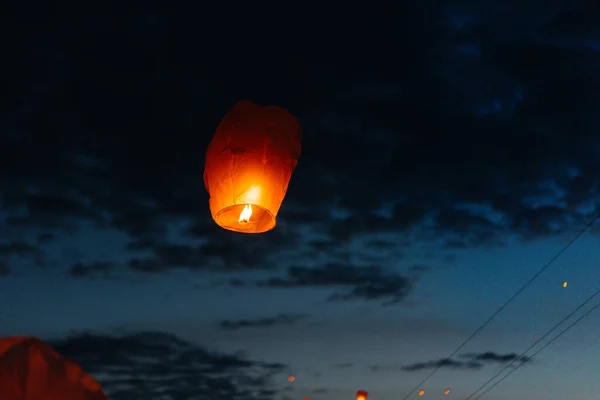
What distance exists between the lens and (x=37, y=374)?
2145 mm

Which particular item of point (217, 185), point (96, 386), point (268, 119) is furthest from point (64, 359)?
point (268, 119)

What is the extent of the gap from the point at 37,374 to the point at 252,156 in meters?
1.34

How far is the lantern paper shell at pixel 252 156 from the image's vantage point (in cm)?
307

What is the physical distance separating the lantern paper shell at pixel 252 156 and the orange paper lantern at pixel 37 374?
1100 mm

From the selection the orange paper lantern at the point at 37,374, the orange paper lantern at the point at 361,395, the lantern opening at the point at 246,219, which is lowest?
the orange paper lantern at the point at 37,374

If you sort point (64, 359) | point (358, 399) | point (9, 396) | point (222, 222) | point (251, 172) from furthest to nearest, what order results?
point (358, 399) < point (222, 222) < point (251, 172) < point (64, 359) < point (9, 396)

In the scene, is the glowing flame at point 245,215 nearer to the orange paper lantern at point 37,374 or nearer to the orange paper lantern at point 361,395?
the orange paper lantern at point 37,374

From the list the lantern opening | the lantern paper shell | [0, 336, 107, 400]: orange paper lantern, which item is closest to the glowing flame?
the lantern opening

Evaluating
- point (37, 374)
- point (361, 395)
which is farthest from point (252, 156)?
point (361, 395)

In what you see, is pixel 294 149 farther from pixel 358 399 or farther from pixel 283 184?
pixel 358 399

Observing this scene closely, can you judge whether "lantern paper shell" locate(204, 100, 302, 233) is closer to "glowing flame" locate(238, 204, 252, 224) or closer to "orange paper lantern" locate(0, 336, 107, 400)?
"glowing flame" locate(238, 204, 252, 224)

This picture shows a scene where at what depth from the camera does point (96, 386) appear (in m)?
2.34

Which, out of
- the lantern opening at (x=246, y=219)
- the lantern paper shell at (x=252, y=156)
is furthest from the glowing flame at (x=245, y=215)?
the lantern paper shell at (x=252, y=156)

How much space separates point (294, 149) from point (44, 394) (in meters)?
1.55
